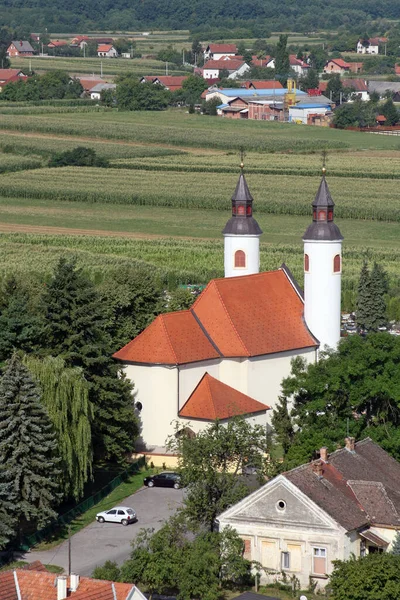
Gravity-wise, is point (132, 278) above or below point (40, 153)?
above

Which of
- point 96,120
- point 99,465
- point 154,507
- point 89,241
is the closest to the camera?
point 154,507

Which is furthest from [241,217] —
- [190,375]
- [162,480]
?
[162,480]

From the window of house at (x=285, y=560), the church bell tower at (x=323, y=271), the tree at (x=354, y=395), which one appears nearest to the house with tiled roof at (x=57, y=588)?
the window of house at (x=285, y=560)

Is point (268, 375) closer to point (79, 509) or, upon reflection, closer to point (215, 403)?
point (215, 403)

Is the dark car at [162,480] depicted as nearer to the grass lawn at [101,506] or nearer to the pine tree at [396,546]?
the grass lawn at [101,506]

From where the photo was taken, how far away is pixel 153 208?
131 metres

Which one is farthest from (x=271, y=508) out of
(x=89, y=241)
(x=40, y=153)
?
(x=40, y=153)

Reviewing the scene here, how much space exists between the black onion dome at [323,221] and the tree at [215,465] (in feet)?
44.7

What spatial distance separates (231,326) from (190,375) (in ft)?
9.37

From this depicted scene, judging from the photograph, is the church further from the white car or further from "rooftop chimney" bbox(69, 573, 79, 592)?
"rooftop chimney" bbox(69, 573, 79, 592)

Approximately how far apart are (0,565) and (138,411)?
14.7 metres

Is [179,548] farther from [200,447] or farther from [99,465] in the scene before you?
[99,465]

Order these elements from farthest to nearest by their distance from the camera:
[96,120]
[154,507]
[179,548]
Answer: [96,120] < [154,507] < [179,548]

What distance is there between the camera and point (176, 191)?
135 metres
